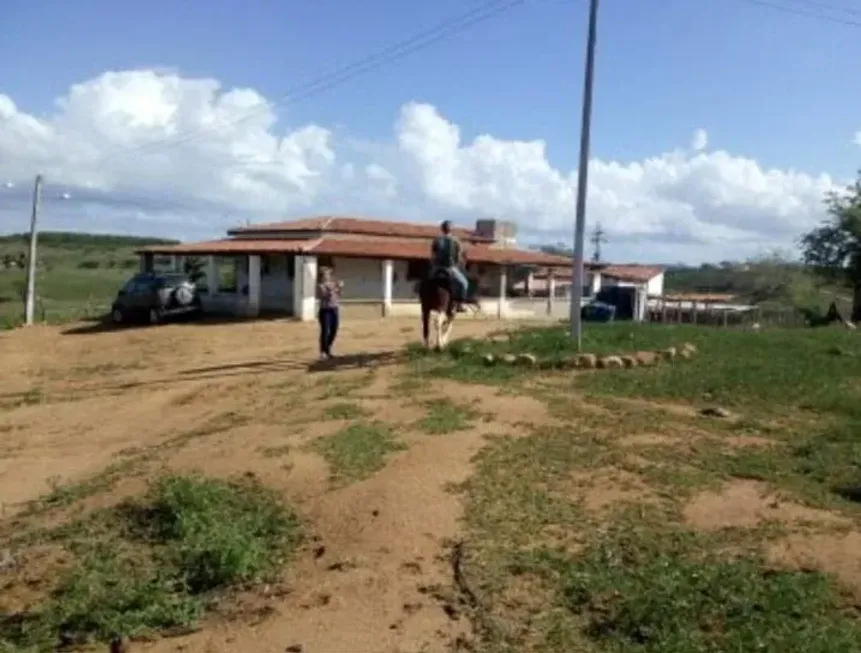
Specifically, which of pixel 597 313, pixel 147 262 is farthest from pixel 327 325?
pixel 147 262

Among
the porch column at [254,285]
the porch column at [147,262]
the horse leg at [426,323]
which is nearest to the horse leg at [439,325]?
the horse leg at [426,323]

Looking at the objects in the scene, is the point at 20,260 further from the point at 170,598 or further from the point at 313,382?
the point at 170,598

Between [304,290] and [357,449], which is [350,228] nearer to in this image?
[304,290]

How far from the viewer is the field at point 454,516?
5926 millimetres

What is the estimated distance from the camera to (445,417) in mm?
10367

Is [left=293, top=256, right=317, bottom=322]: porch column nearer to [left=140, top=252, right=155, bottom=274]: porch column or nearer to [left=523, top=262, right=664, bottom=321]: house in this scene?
[left=140, top=252, right=155, bottom=274]: porch column

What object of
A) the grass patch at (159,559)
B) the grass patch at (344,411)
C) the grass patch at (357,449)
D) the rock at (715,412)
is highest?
the rock at (715,412)

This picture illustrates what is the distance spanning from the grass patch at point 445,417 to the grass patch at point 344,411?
2.54 ft

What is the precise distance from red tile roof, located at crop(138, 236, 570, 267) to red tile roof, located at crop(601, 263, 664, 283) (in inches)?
598

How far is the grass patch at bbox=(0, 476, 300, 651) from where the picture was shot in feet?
21.4

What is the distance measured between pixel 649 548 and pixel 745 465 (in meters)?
2.43

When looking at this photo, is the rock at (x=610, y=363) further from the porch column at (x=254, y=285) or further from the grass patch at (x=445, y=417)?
the porch column at (x=254, y=285)

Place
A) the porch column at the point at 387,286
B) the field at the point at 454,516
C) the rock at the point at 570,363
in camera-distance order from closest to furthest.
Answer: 1. the field at the point at 454,516
2. the rock at the point at 570,363
3. the porch column at the point at 387,286

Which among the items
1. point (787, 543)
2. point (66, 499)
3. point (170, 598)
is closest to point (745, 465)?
point (787, 543)
